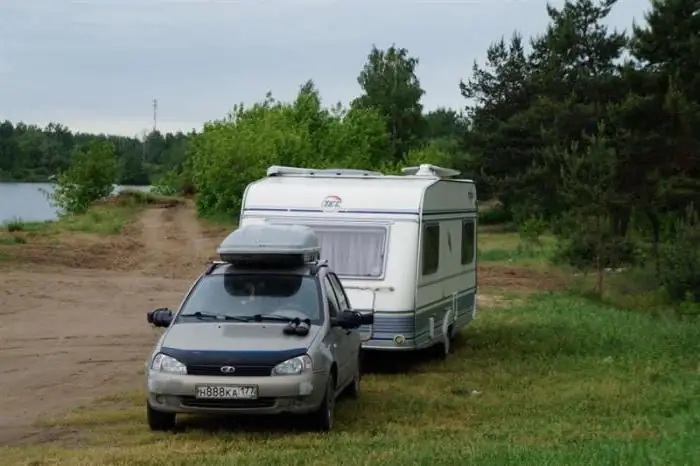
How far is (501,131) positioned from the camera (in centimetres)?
5762

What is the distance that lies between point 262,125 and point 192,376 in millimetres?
49327

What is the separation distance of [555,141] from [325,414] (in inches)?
1334

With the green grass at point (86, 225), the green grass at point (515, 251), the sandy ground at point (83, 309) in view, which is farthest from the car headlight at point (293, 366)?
the green grass at point (86, 225)

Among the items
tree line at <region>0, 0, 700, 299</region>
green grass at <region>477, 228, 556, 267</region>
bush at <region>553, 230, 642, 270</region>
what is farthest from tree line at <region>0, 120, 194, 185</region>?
bush at <region>553, 230, 642, 270</region>

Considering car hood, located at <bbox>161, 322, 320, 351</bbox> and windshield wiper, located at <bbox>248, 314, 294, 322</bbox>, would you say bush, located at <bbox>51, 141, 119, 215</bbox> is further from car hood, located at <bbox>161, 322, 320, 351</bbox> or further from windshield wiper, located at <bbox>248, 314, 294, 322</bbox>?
car hood, located at <bbox>161, 322, 320, 351</bbox>

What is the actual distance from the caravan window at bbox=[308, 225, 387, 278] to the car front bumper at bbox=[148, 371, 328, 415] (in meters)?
4.53

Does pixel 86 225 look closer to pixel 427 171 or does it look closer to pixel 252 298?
pixel 427 171

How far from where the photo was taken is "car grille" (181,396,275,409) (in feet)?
31.6

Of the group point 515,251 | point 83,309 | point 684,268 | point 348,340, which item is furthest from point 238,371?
point 515,251

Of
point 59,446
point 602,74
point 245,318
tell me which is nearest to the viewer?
point 59,446

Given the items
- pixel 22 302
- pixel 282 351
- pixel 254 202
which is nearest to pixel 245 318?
pixel 282 351

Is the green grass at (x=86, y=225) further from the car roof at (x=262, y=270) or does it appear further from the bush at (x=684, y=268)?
the car roof at (x=262, y=270)

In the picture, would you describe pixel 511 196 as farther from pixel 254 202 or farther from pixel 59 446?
pixel 59 446

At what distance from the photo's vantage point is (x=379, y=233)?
47.2 feet
